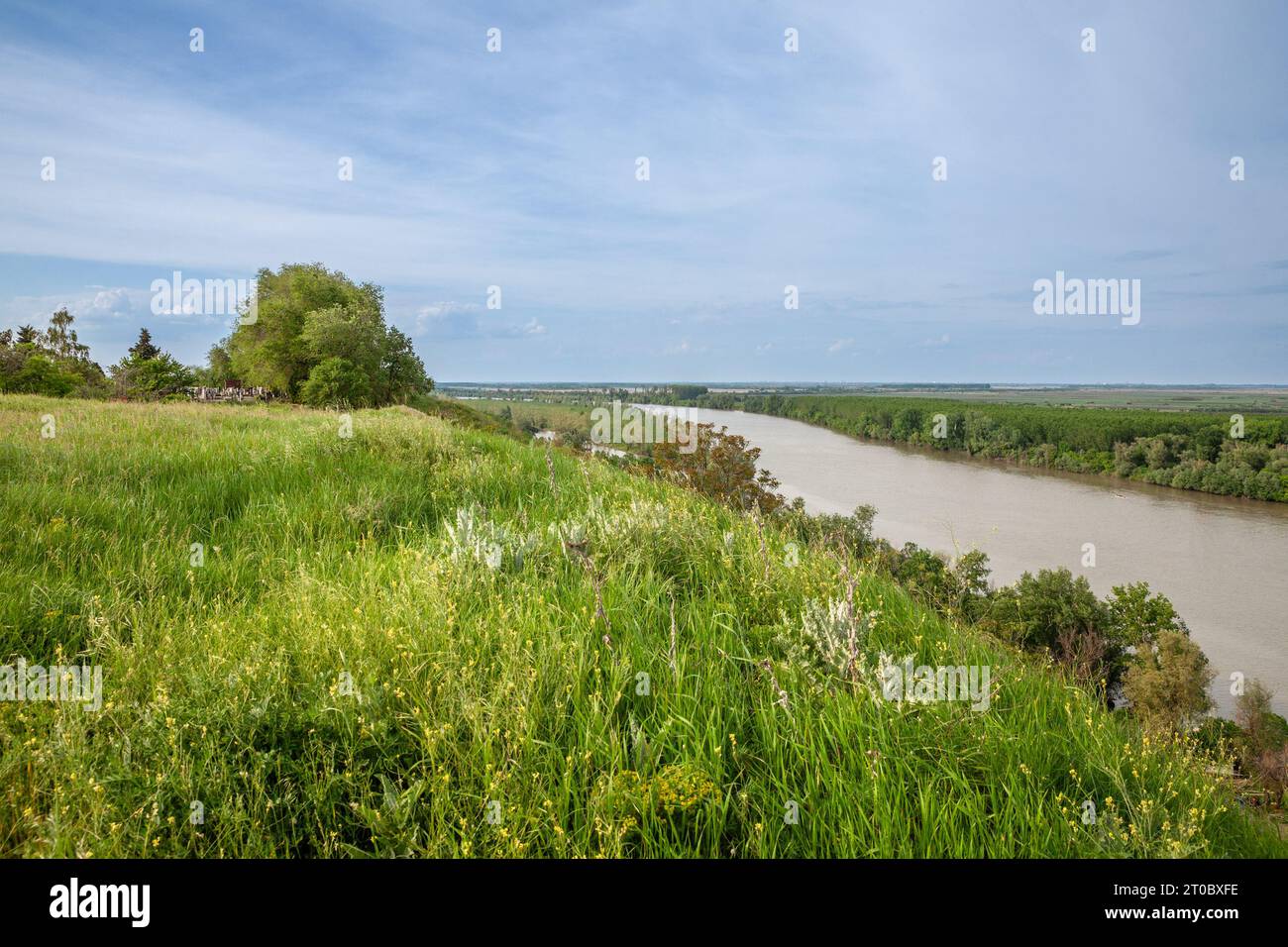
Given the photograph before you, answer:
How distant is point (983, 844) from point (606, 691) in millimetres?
1721

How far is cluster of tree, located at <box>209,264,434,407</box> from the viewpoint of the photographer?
35656 millimetres

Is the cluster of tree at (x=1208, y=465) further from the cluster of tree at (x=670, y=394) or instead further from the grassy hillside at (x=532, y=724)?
the grassy hillside at (x=532, y=724)

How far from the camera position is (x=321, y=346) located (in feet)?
122

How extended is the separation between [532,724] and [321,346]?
39305 millimetres

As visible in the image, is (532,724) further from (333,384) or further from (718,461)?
(333,384)

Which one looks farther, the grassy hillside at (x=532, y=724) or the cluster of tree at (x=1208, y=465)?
the cluster of tree at (x=1208, y=465)

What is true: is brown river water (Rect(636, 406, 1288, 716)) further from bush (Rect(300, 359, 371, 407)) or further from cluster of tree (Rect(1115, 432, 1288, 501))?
bush (Rect(300, 359, 371, 407))

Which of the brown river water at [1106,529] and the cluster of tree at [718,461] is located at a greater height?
the cluster of tree at [718,461]

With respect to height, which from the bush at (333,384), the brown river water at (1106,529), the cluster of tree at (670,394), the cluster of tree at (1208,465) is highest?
the cluster of tree at (670,394)

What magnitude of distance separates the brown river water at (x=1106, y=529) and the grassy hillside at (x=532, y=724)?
34.9 metres

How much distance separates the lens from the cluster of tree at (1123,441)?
71.8 m

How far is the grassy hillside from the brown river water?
1376 inches

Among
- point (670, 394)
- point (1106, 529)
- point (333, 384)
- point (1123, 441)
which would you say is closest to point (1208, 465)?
point (1123, 441)

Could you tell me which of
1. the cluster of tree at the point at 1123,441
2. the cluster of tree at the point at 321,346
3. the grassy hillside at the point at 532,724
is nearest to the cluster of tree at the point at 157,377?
the cluster of tree at the point at 321,346
